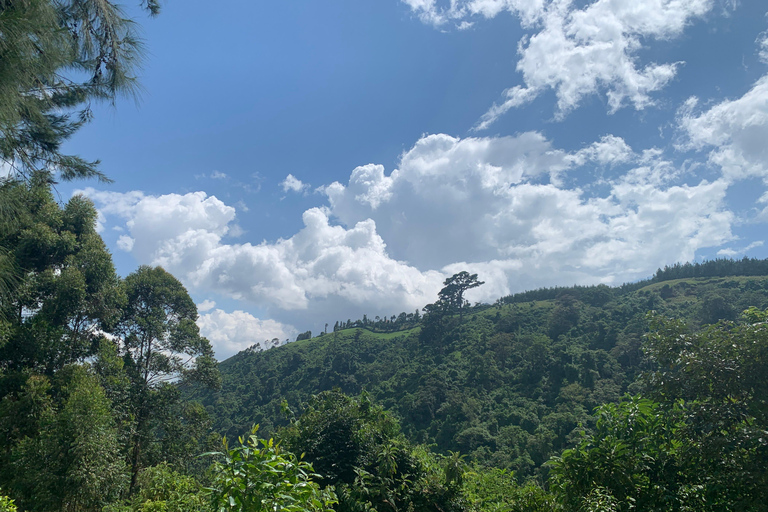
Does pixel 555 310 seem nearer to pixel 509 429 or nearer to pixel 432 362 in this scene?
pixel 432 362

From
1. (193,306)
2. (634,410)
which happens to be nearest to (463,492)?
(634,410)

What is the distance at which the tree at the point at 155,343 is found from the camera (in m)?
15.3

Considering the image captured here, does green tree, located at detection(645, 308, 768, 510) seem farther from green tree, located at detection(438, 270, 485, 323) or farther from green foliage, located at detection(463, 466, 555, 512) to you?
green tree, located at detection(438, 270, 485, 323)

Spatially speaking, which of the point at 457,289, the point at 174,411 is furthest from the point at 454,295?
the point at 174,411

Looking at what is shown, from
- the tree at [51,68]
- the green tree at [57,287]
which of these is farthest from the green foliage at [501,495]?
the green tree at [57,287]

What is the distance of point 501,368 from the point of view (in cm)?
4919

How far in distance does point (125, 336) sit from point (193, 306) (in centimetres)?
295

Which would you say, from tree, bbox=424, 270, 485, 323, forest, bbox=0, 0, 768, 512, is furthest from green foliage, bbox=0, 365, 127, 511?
tree, bbox=424, 270, 485, 323

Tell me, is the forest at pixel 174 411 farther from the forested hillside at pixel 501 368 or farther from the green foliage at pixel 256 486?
the forested hillside at pixel 501 368

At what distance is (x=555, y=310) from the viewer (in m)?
59.8

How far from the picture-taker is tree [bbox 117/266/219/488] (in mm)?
15281

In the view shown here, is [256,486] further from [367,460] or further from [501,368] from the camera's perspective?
[501,368]

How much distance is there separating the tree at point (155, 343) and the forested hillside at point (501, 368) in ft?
44.6

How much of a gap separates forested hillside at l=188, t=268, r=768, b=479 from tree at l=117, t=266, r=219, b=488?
535 inches
